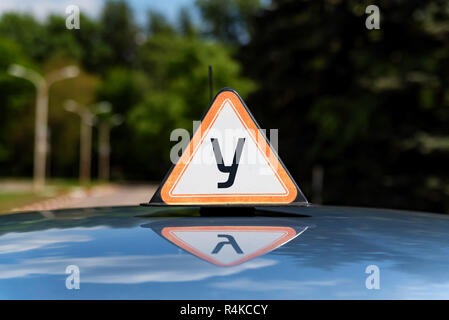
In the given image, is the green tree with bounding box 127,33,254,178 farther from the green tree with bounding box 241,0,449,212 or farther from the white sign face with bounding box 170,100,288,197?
the white sign face with bounding box 170,100,288,197

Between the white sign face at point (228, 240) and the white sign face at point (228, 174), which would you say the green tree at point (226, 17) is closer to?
the white sign face at point (228, 174)

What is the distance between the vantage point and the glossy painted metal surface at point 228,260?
158 centimetres

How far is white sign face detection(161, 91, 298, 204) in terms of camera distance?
99.1 inches

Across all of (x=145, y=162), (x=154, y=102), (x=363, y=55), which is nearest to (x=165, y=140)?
(x=154, y=102)

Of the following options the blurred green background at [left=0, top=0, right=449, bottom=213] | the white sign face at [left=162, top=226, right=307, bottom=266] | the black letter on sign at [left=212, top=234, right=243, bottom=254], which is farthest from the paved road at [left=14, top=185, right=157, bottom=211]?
the black letter on sign at [left=212, top=234, right=243, bottom=254]

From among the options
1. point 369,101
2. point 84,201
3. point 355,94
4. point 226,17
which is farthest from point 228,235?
point 226,17

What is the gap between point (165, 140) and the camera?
221 feet

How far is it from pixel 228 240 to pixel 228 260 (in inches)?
8.4

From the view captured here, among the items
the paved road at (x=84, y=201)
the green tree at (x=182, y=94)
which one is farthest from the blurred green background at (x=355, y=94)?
the paved road at (x=84, y=201)

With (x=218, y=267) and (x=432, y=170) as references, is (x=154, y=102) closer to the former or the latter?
(x=432, y=170)

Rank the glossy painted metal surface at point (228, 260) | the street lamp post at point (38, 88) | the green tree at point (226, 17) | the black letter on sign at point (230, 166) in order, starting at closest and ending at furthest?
1. the glossy painted metal surface at point (228, 260)
2. the black letter on sign at point (230, 166)
3. the street lamp post at point (38, 88)
4. the green tree at point (226, 17)

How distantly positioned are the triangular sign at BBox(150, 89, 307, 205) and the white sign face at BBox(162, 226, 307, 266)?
0.36 m

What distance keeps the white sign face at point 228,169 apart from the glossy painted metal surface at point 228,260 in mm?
155

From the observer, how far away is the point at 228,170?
8.27 ft
